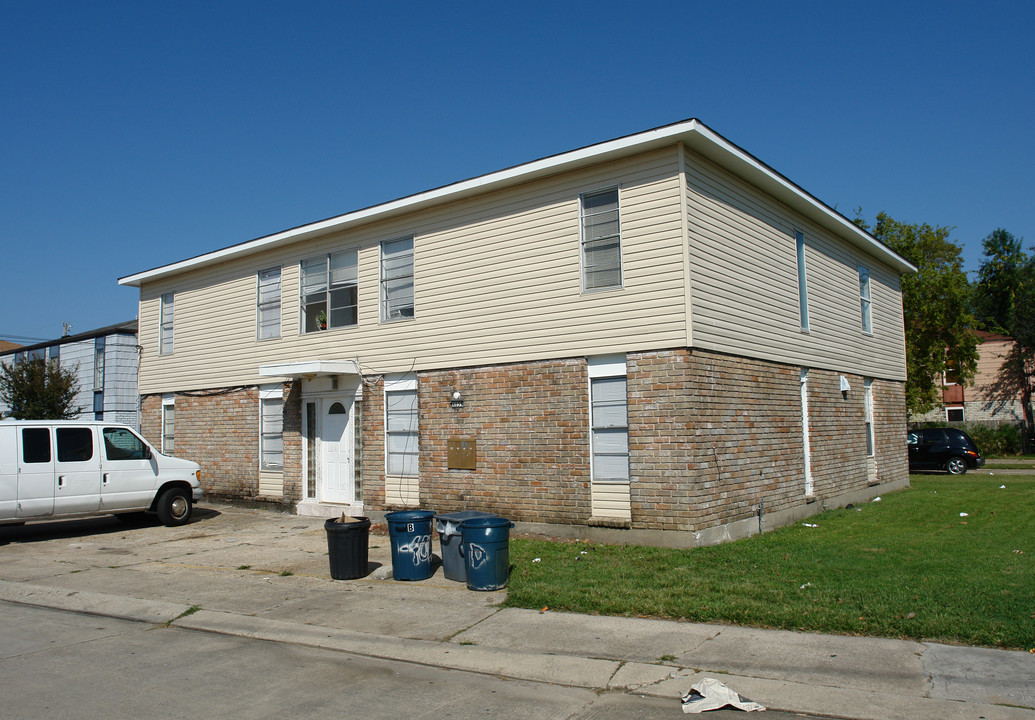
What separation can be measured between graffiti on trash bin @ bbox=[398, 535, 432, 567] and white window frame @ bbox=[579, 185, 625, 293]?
4.76 meters

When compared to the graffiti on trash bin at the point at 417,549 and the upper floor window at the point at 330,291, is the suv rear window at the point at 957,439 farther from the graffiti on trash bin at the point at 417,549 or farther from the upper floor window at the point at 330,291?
the graffiti on trash bin at the point at 417,549

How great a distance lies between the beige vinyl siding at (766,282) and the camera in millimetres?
11875

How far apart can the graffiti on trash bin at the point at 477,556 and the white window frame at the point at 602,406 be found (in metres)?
3.31

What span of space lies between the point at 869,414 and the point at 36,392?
1155 inches

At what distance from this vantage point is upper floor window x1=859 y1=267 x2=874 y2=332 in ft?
60.9

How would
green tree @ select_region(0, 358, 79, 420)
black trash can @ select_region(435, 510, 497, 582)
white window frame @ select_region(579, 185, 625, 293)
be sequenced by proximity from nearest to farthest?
black trash can @ select_region(435, 510, 497, 582) < white window frame @ select_region(579, 185, 625, 293) < green tree @ select_region(0, 358, 79, 420)

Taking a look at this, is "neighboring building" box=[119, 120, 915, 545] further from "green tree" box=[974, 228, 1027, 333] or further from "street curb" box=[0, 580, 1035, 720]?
"green tree" box=[974, 228, 1027, 333]

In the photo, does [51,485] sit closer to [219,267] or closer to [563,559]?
[219,267]

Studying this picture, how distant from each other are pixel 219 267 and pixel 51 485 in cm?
686

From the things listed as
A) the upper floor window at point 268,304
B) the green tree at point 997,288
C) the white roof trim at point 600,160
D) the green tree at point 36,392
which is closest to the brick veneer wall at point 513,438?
the white roof trim at point 600,160

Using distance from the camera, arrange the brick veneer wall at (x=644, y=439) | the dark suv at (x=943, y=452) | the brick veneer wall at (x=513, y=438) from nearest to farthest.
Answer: the brick veneer wall at (x=644, y=439) → the brick veneer wall at (x=513, y=438) → the dark suv at (x=943, y=452)

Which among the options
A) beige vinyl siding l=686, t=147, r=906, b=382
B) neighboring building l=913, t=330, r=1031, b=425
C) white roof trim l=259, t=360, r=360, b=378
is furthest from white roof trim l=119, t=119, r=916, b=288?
neighboring building l=913, t=330, r=1031, b=425

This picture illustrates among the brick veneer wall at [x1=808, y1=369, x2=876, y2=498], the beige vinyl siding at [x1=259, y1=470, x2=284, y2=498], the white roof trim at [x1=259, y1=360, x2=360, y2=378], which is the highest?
the white roof trim at [x1=259, y1=360, x2=360, y2=378]

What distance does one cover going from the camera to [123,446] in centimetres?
1464
